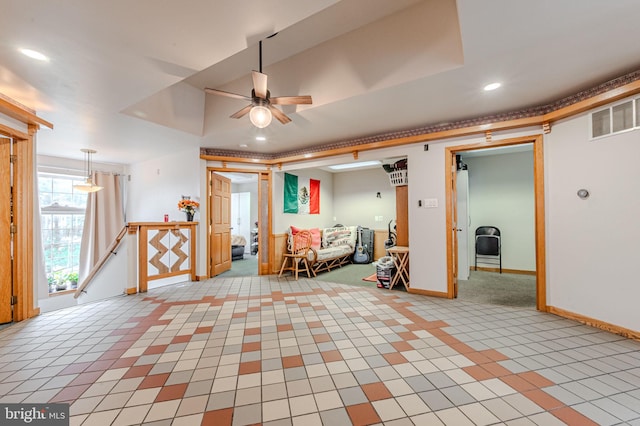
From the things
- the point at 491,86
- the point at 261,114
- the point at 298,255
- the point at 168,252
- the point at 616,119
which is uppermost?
the point at 491,86

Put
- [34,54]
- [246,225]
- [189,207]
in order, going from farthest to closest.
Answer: [246,225] < [189,207] < [34,54]

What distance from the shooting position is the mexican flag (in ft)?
18.7

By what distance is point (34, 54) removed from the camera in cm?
211

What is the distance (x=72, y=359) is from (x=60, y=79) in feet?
8.63

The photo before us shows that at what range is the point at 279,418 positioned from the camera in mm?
1457

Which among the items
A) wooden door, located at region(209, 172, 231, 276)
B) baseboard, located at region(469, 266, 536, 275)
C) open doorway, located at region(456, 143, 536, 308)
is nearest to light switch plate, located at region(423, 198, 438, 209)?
open doorway, located at region(456, 143, 536, 308)

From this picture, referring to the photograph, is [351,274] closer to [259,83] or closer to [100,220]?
[259,83]

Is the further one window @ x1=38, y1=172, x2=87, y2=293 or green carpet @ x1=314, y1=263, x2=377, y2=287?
window @ x1=38, y1=172, x2=87, y2=293

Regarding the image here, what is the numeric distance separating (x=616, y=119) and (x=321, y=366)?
146 inches

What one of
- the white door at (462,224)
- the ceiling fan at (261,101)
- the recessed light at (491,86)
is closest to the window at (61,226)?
the ceiling fan at (261,101)

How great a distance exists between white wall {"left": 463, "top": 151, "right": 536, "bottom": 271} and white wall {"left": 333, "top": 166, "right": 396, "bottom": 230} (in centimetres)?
188

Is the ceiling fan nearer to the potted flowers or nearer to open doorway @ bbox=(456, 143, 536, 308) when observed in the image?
the potted flowers

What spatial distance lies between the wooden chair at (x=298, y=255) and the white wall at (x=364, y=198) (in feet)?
Result: 7.95

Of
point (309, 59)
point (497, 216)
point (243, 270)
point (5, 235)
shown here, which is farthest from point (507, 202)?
point (5, 235)
